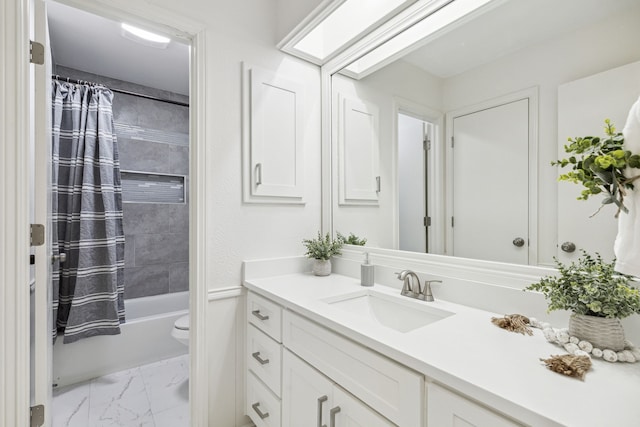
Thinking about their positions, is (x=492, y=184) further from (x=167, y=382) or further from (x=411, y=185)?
(x=167, y=382)

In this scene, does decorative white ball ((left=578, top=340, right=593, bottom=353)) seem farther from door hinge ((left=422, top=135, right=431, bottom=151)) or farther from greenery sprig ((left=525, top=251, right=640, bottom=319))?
door hinge ((left=422, top=135, right=431, bottom=151))

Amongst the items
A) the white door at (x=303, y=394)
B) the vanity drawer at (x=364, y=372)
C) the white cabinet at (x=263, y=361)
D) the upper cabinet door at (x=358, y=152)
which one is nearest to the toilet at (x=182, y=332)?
the white cabinet at (x=263, y=361)

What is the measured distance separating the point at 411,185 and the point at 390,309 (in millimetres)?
569

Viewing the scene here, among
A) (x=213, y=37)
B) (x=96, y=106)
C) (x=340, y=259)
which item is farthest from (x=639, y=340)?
(x=96, y=106)

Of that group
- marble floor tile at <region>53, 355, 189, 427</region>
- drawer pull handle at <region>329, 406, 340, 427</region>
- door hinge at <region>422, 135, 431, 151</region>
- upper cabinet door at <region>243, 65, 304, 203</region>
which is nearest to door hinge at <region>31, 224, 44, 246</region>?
upper cabinet door at <region>243, 65, 304, 203</region>

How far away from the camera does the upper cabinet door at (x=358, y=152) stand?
1.66 metres

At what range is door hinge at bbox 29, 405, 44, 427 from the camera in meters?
Answer: 1.23

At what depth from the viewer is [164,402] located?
6.24ft

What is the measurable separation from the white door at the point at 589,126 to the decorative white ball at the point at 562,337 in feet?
0.86

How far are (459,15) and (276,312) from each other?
55.4 inches

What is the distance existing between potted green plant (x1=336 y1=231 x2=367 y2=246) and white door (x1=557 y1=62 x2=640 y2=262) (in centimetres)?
90

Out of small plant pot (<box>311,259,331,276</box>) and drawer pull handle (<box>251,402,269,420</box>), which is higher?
small plant pot (<box>311,259,331,276</box>)

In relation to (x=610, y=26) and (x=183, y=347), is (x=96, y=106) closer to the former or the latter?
(x=183, y=347)

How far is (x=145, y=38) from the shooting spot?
2076 millimetres
